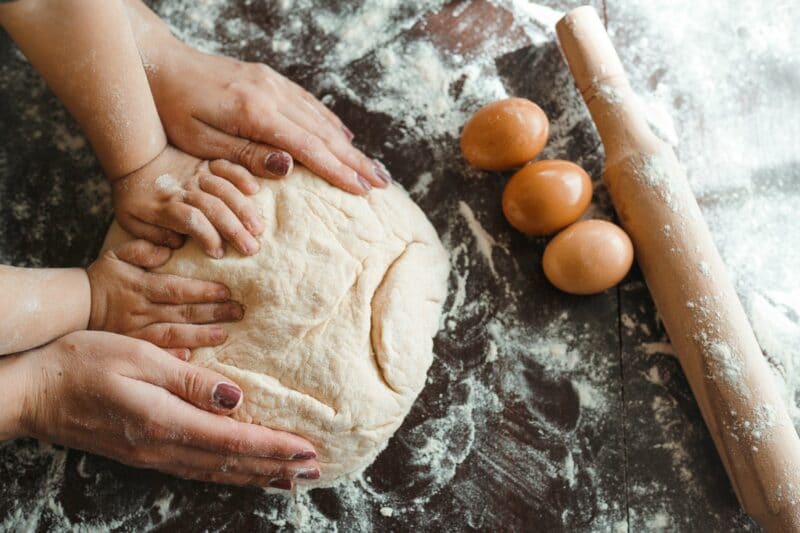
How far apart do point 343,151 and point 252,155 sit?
196mm

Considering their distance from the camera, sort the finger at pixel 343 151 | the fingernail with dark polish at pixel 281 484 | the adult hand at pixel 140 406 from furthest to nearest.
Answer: the finger at pixel 343 151
the fingernail with dark polish at pixel 281 484
the adult hand at pixel 140 406

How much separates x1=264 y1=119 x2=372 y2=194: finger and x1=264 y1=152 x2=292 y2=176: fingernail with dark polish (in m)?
0.04

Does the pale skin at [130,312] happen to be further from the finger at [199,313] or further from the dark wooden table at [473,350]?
the dark wooden table at [473,350]

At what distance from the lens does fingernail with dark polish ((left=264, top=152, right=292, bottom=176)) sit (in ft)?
4.44

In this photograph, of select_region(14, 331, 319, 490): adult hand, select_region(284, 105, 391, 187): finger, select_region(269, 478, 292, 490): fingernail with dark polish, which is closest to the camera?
select_region(14, 331, 319, 490): adult hand

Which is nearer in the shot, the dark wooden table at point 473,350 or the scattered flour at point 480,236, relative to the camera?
the dark wooden table at point 473,350

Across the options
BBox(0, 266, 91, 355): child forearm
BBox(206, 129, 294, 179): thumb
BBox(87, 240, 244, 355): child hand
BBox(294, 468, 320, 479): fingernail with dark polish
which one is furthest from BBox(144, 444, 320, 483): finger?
BBox(206, 129, 294, 179): thumb

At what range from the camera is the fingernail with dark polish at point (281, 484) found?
132cm

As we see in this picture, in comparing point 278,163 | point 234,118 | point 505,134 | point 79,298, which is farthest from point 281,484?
point 505,134

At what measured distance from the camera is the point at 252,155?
1.38 meters

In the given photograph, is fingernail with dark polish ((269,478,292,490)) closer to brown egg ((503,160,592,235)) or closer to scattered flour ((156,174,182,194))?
scattered flour ((156,174,182,194))

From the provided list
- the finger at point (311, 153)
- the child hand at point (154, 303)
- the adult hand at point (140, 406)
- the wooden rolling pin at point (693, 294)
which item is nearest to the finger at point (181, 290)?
the child hand at point (154, 303)

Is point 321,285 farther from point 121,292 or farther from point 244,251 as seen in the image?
point 121,292

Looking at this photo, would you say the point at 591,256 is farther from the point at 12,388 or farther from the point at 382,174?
the point at 12,388
